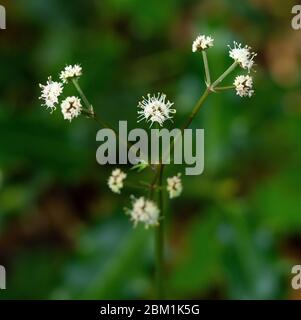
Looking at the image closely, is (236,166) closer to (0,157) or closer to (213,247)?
(213,247)
